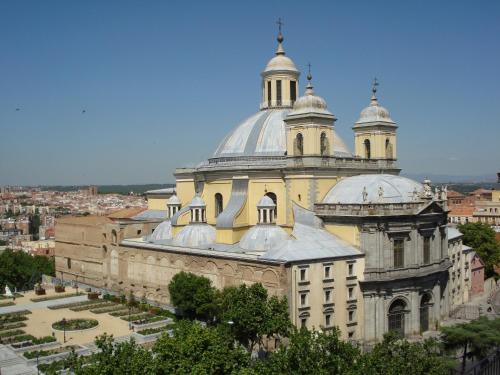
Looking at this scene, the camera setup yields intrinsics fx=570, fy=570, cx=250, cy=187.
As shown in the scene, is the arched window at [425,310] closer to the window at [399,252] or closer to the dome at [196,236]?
the window at [399,252]

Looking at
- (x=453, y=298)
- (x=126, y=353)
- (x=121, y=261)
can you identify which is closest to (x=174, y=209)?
(x=121, y=261)

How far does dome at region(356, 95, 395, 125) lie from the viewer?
188 feet

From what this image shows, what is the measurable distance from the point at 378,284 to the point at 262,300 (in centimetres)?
1135

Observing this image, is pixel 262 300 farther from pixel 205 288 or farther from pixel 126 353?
pixel 126 353

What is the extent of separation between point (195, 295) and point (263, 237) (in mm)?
7518

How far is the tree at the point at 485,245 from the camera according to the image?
224 ft

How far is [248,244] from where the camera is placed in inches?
1876

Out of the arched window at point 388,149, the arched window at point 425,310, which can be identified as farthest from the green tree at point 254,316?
the arched window at point 388,149

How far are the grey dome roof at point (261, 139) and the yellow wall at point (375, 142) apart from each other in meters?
1.74

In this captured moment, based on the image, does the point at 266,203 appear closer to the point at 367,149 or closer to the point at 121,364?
the point at 367,149

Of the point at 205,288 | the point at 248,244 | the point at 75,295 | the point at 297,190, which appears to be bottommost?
the point at 75,295

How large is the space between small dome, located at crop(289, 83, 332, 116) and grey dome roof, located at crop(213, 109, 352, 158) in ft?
17.5

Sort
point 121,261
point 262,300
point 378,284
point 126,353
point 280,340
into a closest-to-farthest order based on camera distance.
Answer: point 126,353, point 262,300, point 280,340, point 378,284, point 121,261

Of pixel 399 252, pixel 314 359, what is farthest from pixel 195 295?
pixel 314 359
